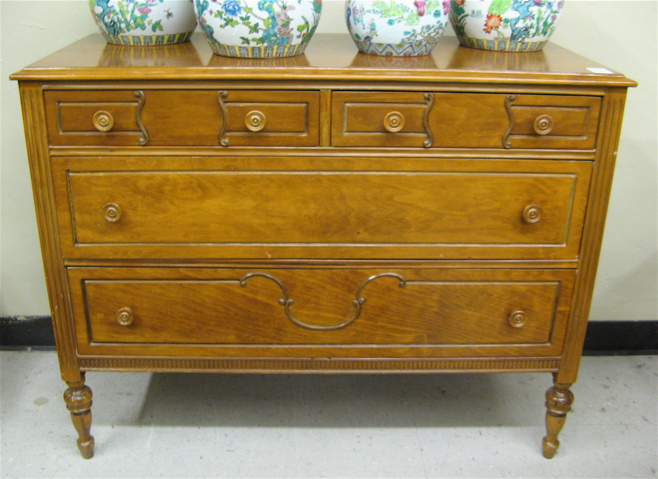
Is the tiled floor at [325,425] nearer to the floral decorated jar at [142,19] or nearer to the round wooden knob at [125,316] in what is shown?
the round wooden knob at [125,316]

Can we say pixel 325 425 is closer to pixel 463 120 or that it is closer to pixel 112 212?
pixel 112 212

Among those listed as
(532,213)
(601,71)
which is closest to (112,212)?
(532,213)

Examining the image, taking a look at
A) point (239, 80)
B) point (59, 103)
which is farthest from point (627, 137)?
point (59, 103)

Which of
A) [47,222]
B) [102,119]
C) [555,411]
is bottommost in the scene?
[555,411]

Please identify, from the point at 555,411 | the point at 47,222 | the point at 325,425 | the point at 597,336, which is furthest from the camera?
the point at 597,336

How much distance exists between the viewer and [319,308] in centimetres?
162

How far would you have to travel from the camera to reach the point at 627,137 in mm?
2078

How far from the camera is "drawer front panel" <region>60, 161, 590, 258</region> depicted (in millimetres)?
1492

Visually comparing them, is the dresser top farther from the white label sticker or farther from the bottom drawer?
the bottom drawer

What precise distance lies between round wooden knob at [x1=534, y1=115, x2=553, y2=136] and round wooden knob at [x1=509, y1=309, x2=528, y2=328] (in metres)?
0.44

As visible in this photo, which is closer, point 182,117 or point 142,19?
point 182,117

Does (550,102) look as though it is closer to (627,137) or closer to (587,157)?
(587,157)

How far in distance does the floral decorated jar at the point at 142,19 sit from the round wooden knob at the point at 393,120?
624 mm

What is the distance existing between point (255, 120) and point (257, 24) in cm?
22
